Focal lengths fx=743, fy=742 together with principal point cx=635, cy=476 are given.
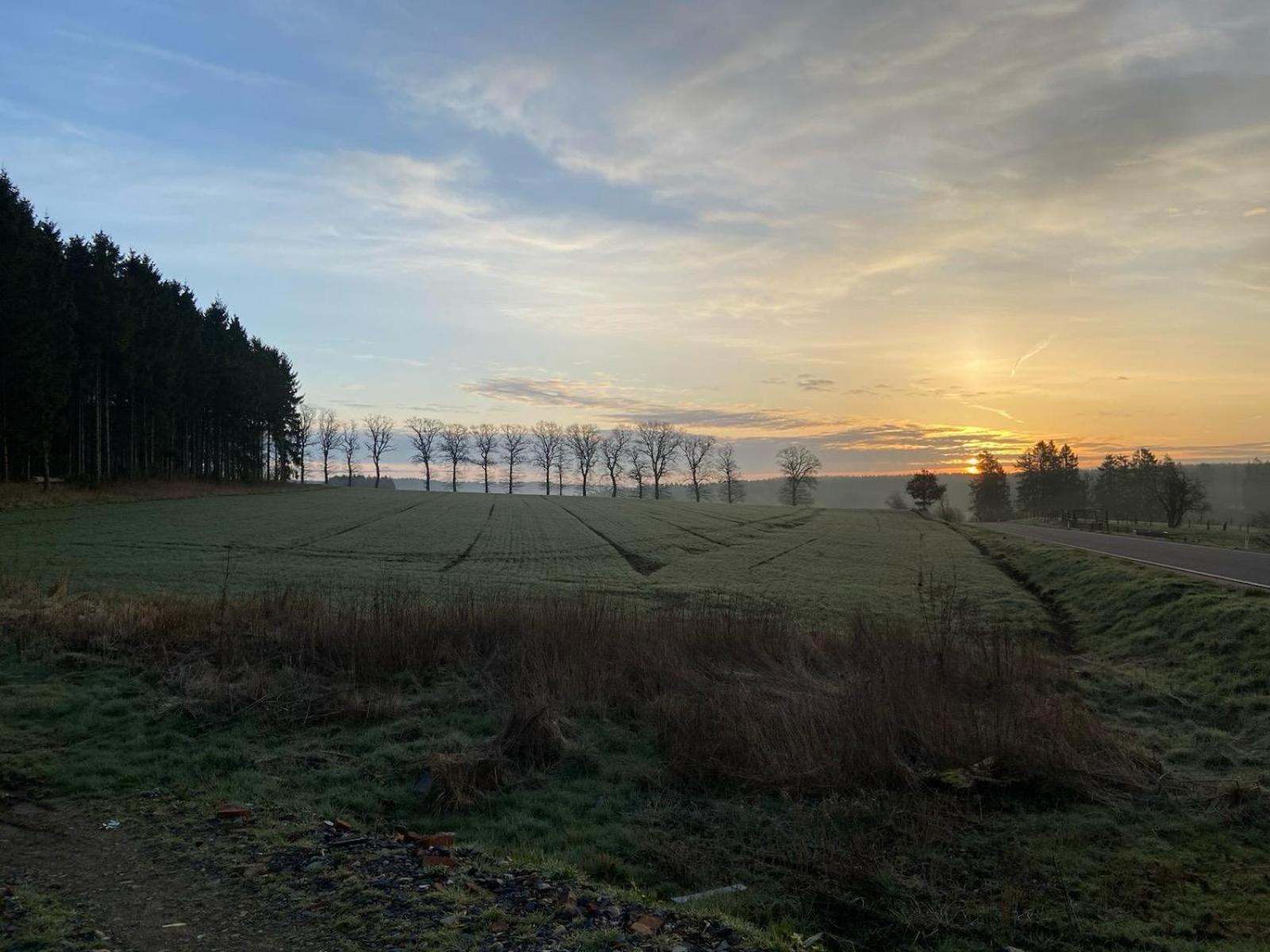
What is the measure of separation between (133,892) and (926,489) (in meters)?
139

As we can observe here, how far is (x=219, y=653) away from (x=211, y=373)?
274 ft

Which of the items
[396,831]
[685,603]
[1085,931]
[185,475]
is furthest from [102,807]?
[185,475]

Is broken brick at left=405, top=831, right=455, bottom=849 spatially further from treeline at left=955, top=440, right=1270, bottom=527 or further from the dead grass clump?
Result: treeline at left=955, top=440, right=1270, bottom=527

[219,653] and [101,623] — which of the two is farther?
[101,623]

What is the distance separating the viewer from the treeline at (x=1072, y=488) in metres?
122

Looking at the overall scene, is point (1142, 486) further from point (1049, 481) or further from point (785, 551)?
point (785, 551)

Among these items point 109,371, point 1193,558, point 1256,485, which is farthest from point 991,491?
point 109,371

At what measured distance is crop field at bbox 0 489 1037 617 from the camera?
2712cm

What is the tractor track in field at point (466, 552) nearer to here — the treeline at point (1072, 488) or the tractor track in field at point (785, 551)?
the tractor track in field at point (785, 551)

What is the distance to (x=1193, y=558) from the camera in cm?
3198

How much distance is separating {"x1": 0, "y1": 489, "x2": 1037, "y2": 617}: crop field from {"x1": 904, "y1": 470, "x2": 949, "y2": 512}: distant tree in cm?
6227

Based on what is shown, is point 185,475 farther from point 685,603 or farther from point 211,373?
point 685,603

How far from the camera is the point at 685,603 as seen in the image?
24.6m

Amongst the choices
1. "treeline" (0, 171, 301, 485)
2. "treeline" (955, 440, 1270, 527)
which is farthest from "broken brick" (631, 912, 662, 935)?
"treeline" (955, 440, 1270, 527)
